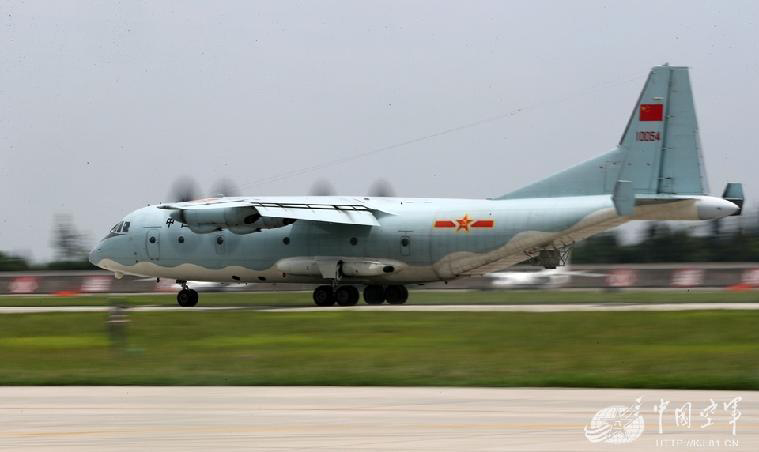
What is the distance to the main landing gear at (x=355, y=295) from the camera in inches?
1515

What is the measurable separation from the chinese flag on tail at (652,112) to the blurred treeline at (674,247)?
30.0 meters

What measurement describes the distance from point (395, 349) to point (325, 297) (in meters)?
15.7

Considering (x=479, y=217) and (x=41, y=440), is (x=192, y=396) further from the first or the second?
(x=479, y=217)

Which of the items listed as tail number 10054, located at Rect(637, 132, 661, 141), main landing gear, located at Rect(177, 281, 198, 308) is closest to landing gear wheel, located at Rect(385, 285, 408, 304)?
main landing gear, located at Rect(177, 281, 198, 308)

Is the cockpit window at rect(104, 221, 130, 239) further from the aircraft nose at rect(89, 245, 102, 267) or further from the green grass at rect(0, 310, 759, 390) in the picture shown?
the green grass at rect(0, 310, 759, 390)

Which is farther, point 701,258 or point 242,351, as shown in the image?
point 701,258

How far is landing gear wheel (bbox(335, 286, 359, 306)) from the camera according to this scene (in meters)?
38.4

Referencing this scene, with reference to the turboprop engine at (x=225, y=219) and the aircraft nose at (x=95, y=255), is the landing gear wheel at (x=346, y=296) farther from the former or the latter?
the aircraft nose at (x=95, y=255)

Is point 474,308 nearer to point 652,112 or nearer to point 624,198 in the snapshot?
point 624,198

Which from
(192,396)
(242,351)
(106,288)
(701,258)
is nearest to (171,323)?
(242,351)

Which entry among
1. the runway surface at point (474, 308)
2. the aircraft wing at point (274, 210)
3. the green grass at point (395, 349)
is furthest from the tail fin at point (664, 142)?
the aircraft wing at point (274, 210)

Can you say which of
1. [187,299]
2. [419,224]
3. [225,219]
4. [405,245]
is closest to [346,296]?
[405,245]

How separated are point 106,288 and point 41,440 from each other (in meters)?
43.2

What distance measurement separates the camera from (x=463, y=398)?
595 inches
